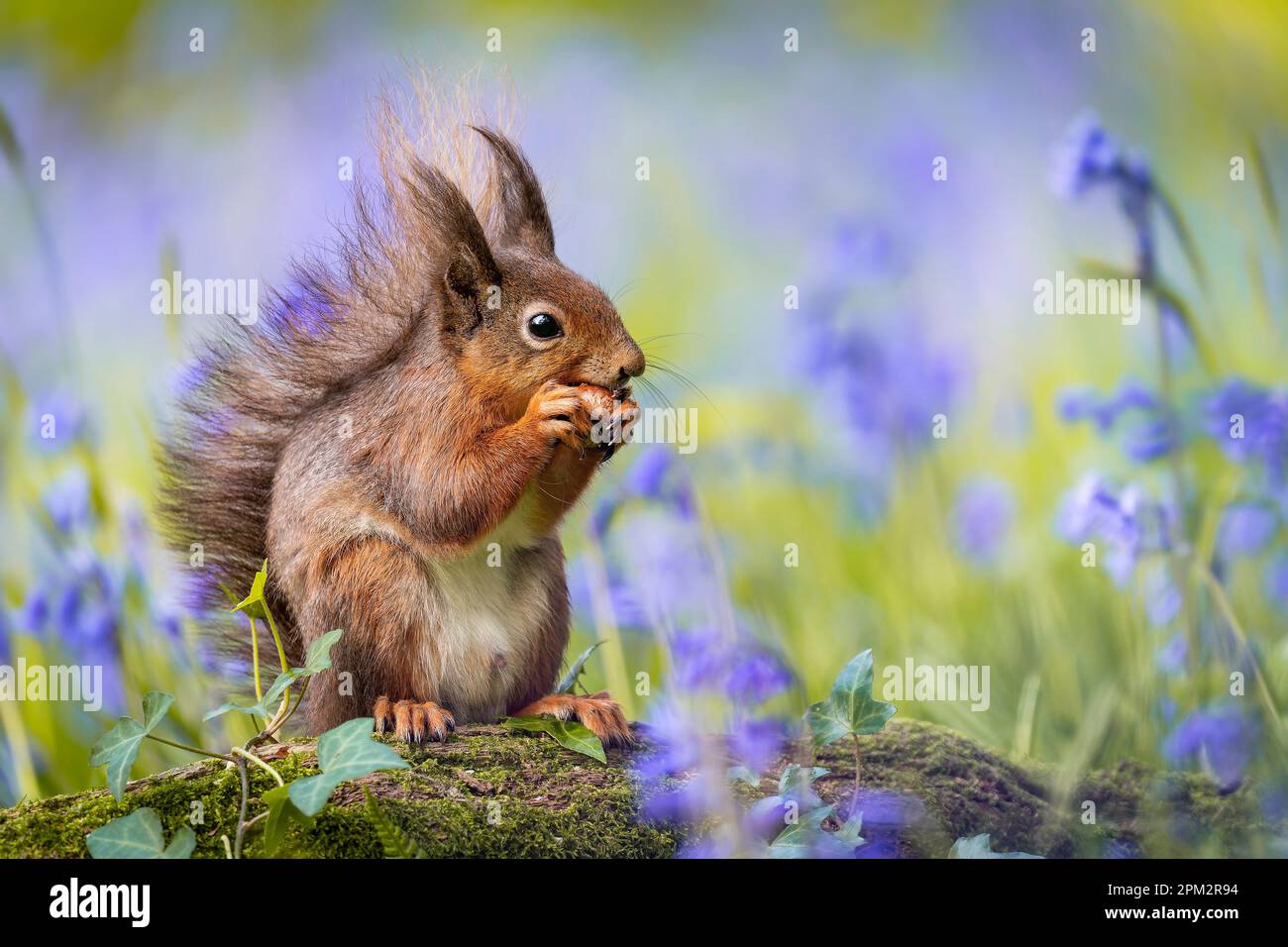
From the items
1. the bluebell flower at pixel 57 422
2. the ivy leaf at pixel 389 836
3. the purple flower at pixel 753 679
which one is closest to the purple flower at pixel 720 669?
the purple flower at pixel 753 679

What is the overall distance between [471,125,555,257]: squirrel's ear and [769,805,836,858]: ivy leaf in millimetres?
1070

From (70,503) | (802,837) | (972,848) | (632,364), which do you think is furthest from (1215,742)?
(70,503)

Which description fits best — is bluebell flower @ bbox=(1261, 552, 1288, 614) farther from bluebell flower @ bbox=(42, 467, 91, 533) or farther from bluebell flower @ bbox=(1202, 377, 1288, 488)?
bluebell flower @ bbox=(42, 467, 91, 533)

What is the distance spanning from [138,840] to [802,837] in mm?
895

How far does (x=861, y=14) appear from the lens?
3234 millimetres

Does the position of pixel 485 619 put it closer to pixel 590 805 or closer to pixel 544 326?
pixel 590 805

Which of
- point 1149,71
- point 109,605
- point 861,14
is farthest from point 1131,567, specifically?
point 109,605

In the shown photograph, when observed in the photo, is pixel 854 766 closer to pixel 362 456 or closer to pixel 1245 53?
pixel 362 456

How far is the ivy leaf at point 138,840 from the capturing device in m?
1.64

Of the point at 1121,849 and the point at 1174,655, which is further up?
the point at 1174,655

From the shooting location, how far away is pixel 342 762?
5.33ft

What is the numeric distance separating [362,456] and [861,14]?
187cm

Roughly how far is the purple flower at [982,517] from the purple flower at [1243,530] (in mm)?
495
